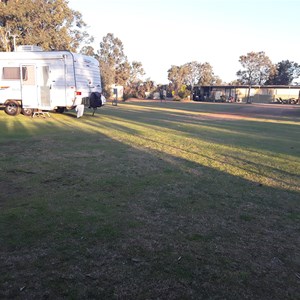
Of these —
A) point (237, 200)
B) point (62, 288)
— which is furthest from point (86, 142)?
point (62, 288)

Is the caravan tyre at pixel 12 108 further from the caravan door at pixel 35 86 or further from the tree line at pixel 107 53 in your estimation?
the tree line at pixel 107 53

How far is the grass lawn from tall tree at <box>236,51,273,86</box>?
84.4 metres

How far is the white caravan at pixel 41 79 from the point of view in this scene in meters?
15.6

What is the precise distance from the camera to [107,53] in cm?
7181

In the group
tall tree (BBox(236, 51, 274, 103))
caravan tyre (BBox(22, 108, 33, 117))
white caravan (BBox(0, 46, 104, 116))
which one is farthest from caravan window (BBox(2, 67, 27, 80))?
tall tree (BBox(236, 51, 274, 103))

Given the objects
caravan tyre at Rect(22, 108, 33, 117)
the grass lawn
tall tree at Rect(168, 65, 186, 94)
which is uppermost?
tall tree at Rect(168, 65, 186, 94)

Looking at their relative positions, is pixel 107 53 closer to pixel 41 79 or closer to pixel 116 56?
A: pixel 116 56

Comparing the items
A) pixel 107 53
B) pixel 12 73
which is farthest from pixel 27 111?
pixel 107 53

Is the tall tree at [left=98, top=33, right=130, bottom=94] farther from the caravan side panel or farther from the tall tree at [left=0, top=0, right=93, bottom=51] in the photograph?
the caravan side panel

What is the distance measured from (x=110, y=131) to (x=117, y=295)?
33.6 feet

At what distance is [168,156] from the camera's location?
27.3ft

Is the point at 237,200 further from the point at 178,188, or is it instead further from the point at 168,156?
the point at 168,156

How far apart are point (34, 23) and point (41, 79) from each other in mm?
20837

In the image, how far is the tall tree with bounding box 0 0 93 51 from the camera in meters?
30.3
